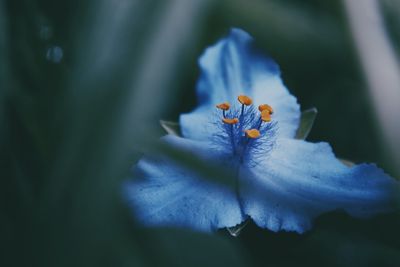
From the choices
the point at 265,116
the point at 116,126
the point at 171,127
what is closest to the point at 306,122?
the point at 265,116

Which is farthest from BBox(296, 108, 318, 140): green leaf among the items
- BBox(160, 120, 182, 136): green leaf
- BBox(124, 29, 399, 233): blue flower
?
BBox(160, 120, 182, 136): green leaf

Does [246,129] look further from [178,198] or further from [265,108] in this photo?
[178,198]

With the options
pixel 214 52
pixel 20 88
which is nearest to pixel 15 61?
pixel 20 88

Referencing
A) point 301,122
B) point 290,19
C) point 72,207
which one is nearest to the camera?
point 72,207

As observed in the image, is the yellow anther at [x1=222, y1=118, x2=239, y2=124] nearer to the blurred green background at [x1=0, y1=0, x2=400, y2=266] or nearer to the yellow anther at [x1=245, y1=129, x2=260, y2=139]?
the yellow anther at [x1=245, y1=129, x2=260, y2=139]

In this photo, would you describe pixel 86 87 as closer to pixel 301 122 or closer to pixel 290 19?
pixel 290 19
